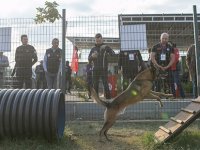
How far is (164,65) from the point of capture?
374 inches

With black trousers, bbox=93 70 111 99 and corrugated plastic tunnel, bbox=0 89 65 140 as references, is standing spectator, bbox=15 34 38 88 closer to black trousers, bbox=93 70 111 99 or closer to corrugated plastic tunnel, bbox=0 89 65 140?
black trousers, bbox=93 70 111 99

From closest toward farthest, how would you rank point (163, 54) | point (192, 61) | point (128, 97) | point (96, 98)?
point (96, 98), point (128, 97), point (163, 54), point (192, 61)

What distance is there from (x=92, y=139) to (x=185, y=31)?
4466 millimetres

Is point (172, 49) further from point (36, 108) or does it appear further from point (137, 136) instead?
point (36, 108)

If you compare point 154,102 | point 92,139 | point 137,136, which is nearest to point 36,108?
point 92,139

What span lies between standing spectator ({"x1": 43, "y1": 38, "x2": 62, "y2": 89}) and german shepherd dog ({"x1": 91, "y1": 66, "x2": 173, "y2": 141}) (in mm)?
2912

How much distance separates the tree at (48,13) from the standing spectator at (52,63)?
157 cm

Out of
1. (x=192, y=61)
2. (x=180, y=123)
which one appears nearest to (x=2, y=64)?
(x=192, y=61)

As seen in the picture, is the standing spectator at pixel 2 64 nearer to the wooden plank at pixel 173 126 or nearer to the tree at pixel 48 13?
the tree at pixel 48 13

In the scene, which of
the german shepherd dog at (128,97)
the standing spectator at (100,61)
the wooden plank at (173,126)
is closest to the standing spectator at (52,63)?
the standing spectator at (100,61)

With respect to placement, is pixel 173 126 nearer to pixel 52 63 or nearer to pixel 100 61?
pixel 100 61

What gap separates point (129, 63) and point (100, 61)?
2.90ft

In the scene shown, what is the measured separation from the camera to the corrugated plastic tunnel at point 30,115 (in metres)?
6.41

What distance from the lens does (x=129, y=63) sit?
10.1 metres
